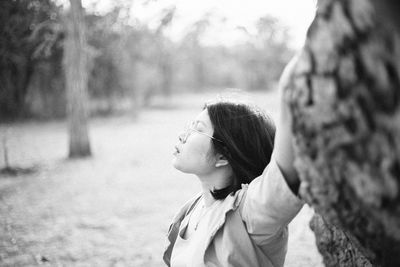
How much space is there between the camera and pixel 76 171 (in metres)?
8.47

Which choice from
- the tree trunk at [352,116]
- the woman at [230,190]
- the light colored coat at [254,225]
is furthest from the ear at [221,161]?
the tree trunk at [352,116]

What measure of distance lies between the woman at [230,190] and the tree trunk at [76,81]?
8.31m

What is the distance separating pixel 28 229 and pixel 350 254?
449 centimetres

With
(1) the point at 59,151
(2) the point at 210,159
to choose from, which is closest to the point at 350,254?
(2) the point at 210,159

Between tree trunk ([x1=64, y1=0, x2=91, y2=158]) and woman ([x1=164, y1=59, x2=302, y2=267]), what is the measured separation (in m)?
8.31

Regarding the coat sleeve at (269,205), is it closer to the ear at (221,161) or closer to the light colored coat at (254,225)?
the light colored coat at (254,225)

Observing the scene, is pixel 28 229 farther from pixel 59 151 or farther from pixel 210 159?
pixel 59 151

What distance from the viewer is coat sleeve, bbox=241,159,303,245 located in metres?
1.28

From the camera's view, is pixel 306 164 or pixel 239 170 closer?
pixel 306 164

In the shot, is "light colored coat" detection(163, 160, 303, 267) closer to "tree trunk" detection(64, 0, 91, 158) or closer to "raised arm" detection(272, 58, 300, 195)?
"raised arm" detection(272, 58, 300, 195)

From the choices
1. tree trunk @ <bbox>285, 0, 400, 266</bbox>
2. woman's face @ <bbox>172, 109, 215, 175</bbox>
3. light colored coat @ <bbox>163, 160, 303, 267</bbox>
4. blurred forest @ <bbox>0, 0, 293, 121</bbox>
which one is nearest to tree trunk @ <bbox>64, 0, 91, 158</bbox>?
blurred forest @ <bbox>0, 0, 293, 121</bbox>

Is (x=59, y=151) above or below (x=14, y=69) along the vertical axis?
below

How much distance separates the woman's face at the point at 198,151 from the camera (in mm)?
1824

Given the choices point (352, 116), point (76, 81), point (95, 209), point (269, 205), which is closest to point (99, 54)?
Answer: point (76, 81)
